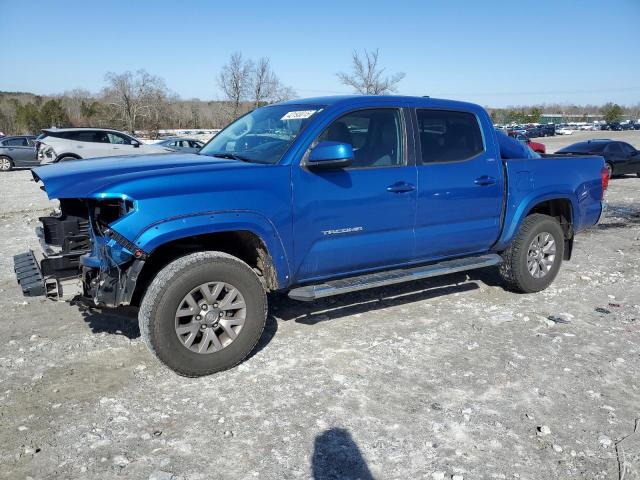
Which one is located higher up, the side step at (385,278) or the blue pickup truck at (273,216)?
the blue pickup truck at (273,216)

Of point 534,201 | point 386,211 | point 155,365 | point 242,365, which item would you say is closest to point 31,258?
point 155,365

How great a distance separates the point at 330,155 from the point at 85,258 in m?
1.91

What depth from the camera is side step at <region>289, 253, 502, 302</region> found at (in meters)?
4.10

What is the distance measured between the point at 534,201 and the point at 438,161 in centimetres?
137

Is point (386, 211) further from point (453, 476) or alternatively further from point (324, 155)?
point (453, 476)

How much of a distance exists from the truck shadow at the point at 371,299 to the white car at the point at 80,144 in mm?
12488

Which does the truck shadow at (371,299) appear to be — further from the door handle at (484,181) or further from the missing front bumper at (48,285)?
the missing front bumper at (48,285)

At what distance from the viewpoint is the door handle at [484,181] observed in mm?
4961

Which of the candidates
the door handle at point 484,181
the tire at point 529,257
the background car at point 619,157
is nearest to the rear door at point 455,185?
the door handle at point 484,181

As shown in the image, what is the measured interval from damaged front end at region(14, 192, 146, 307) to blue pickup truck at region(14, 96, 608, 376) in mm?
10

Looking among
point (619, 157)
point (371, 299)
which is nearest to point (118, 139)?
point (371, 299)

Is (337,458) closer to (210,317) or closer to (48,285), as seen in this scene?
(210,317)

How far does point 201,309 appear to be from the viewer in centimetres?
374

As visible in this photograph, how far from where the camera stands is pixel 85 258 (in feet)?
12.3
